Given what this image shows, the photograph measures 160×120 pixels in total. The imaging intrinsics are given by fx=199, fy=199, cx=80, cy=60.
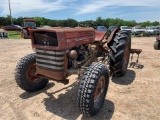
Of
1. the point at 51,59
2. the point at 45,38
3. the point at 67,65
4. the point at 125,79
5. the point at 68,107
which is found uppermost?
the point at 45,38

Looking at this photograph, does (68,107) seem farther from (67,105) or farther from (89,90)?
(89,90)

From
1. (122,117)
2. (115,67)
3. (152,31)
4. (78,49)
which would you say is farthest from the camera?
(152,31)

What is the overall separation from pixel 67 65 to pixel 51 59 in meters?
0.39

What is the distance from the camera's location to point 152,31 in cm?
2720

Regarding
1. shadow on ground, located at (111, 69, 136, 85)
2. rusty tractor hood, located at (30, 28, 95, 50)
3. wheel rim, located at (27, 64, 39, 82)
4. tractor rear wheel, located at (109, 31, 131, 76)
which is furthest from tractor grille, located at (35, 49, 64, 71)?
shadow on ground, located at (111, 69, 136, 85)

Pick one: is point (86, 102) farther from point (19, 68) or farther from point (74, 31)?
point (19, 68)

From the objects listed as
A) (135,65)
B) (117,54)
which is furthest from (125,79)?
(135,65)

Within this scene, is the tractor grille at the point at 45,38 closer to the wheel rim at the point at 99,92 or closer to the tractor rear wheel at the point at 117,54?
the wheel rim at the point at 99,92

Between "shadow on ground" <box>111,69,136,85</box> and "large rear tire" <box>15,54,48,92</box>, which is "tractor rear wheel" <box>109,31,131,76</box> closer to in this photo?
"shadow on ground" <box>111,69,136,85</box>

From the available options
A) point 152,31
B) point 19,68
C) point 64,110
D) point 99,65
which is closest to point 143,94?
point 99,65

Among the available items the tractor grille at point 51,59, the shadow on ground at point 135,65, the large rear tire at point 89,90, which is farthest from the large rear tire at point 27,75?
the shadow on ground at point 135,65

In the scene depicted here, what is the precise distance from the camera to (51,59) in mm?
3793

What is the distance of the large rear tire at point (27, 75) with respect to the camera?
4.40m

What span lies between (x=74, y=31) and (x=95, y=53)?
5.50 ft
